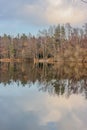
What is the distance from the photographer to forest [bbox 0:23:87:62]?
63062mm

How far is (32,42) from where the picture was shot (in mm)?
81000

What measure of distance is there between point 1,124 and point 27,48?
69.1 m

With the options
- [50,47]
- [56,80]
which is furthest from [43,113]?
[50,47]

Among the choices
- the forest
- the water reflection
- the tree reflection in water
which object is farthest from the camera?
the forest

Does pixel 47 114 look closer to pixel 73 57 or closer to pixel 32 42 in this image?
pixel 73 57

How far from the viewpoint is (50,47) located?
245 feet

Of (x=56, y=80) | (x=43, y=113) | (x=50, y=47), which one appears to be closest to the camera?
(x=43, y=113)

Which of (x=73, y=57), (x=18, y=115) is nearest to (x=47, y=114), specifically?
(x=18, y=115)

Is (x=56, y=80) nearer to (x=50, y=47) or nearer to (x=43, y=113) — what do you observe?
(x=43, y=113)

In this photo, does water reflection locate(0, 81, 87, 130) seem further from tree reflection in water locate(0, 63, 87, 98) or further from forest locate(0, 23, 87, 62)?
forest locate(0, 23, 87, 62)

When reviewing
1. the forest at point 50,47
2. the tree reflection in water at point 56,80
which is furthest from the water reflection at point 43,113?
the forest at point 50,47

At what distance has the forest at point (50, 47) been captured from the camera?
63.1 metres

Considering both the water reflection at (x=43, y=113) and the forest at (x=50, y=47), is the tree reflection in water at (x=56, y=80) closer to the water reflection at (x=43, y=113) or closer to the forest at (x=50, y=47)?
the water reflection at (x=43, y=113)

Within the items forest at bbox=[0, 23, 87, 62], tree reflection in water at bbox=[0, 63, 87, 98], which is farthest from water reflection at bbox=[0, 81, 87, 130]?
forest at bbox=[0, 23, 87, 62]
